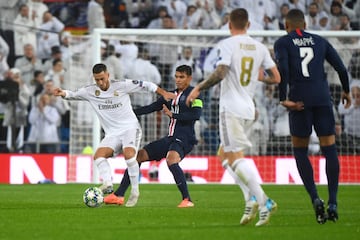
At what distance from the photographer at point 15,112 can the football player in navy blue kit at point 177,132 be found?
10.0m

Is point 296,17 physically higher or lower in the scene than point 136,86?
higher

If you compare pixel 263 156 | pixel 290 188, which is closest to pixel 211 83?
pixel 290 188

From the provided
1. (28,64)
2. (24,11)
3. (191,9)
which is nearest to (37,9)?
(24,11)

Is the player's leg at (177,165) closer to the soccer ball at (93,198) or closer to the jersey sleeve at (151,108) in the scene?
the jersey sleeve at (151,108)

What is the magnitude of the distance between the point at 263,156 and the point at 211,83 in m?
12.8

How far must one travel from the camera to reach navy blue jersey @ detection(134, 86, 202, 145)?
14.0 metres

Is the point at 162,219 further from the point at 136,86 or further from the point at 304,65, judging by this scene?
the point at 136,86

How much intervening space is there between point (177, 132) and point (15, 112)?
34.9 ft

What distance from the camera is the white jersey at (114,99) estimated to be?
1402 cm

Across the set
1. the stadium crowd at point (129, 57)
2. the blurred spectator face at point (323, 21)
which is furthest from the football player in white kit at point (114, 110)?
the blurred spectator face at point (323, 21)

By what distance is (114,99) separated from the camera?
46.1 feet

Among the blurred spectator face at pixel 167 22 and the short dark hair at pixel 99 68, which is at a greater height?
the blurred spectator face at pixel 167 22

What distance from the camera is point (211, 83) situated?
9781 millimetres

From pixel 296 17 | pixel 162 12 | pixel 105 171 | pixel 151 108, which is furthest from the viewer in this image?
pixel 162 12
